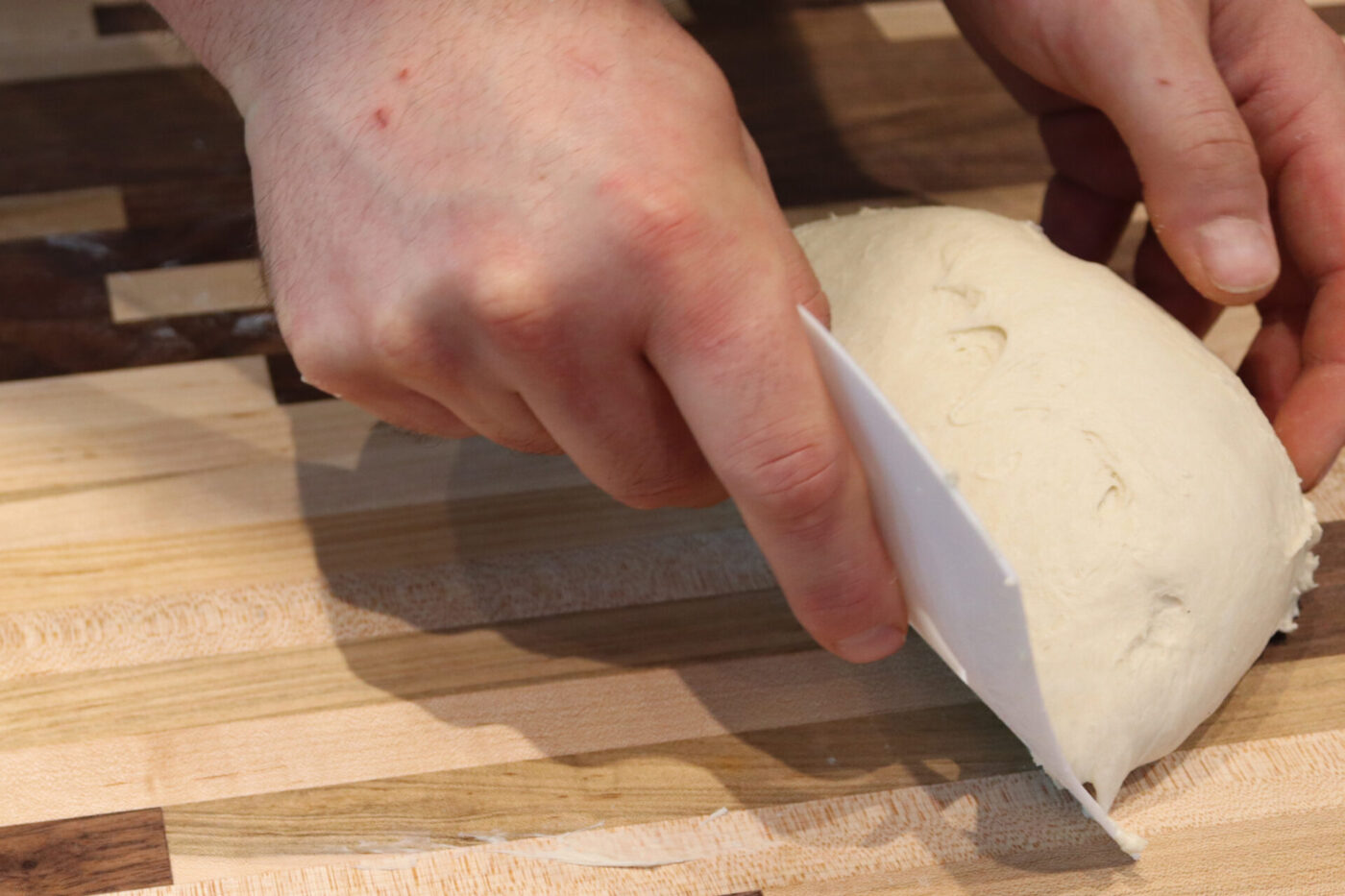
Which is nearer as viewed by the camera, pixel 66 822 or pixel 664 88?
pixel 664 88

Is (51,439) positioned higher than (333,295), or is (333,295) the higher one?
(333,295)

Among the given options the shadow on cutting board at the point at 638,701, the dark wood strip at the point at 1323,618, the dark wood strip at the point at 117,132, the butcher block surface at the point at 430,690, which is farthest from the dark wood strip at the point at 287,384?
the dark wood strip at the point at 1323,618

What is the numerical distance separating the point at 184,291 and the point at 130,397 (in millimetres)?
176

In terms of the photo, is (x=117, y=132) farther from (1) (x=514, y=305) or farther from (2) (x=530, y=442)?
(1) (x=514, y=305)

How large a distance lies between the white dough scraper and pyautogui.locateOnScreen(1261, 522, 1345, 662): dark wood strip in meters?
0.31

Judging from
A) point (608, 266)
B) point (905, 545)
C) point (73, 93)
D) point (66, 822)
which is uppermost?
point (608, 266)

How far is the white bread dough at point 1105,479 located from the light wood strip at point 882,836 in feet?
0.21

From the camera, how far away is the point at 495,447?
1.30 meters

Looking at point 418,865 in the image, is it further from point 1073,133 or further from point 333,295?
point 1073,133

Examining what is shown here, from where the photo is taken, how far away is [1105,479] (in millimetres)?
926

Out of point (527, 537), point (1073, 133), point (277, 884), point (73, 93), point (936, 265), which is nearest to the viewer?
point (277, 884)

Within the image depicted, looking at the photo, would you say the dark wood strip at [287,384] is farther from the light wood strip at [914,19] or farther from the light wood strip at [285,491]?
the light wood strip at [914,19]

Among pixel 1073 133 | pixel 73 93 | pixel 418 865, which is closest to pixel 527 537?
pixel 418 865

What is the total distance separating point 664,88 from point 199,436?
2.36 feet
